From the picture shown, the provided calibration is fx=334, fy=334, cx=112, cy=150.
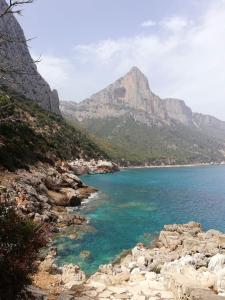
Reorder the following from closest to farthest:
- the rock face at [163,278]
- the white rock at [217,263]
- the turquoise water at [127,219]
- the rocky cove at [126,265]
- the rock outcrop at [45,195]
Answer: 1. the rock face at [163,278]
2. the rocky cove at [126,265]
3. the white rock at [217,263]
4. the turquoise water at [127,219]
5. the rock outcrop at [45,195]

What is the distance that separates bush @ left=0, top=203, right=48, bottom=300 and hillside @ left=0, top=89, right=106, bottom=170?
409 cm

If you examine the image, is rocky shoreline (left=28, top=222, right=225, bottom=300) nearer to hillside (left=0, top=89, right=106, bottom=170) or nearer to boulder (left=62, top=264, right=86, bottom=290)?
boulder (left=62, top=264, right=86, bottom=290)

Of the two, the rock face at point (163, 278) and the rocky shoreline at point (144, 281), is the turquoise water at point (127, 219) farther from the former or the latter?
the rock face at point (163, 278)

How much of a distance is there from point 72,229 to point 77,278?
2091cm

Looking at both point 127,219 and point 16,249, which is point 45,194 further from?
point 16,249

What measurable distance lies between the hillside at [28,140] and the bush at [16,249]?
13.4 feet

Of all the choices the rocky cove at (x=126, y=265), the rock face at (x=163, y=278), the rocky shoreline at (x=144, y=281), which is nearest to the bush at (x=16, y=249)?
the rocky cove at (x=126, y=265)

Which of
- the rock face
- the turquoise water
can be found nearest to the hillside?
the rock face

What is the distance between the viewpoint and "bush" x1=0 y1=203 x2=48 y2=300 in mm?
11508

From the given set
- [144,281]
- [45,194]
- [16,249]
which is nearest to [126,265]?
[144,281]

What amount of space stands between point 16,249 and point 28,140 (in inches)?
2885

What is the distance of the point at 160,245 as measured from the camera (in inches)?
1503

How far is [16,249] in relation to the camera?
40.7 ft

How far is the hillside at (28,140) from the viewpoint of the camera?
86.6 ft
